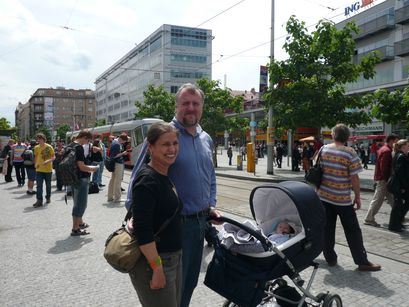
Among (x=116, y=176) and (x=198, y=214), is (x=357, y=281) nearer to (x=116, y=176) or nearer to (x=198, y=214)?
(x=198, y=214)

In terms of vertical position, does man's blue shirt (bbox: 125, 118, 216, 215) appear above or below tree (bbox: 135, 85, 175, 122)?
below

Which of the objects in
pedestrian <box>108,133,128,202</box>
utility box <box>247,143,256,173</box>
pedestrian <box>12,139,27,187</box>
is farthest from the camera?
utility box <box>247,143,256,173</box>

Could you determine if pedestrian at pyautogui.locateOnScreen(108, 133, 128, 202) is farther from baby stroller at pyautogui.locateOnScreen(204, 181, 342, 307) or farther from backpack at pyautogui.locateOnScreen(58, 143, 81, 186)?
baby stroller at pyautogui.locateOnScreen(204, 181, 342, 307)

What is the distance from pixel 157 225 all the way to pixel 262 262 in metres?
0.93

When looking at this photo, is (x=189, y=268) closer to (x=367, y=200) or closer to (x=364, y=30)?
(x=367, y=200)

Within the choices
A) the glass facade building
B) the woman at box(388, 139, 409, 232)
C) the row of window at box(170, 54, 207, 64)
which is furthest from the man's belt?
the row of window at box(170, 54, 207, 64)

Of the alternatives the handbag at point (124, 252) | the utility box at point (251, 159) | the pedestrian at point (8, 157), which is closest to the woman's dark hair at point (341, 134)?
the handbag at point (124, 252)

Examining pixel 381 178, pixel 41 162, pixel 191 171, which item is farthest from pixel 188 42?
pixel 191 171

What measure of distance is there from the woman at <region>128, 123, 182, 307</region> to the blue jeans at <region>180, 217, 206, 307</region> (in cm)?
33

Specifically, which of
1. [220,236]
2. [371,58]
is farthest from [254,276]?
[371,58]

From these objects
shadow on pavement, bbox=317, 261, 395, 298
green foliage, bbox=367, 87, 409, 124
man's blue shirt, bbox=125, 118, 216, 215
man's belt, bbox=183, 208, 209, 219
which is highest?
green foliage, bbox=367, 87, 409, 124

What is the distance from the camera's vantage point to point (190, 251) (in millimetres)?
2865

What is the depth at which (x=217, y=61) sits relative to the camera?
30812 mm

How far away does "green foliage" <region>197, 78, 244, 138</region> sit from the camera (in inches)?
1086
